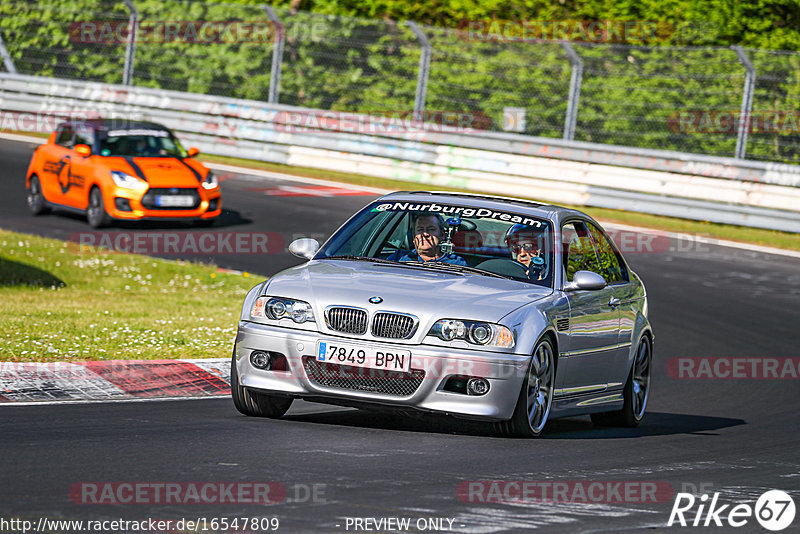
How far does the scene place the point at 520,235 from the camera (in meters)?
9.31

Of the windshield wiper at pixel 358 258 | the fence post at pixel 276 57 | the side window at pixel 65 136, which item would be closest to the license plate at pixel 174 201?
the side window at pixel 65 136

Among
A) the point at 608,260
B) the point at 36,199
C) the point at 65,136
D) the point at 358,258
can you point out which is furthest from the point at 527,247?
the point at 65,136

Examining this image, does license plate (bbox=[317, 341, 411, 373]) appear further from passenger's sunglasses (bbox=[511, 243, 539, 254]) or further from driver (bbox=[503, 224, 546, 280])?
passenger's sunglasses (bbox=[511, 243, 539, 254])

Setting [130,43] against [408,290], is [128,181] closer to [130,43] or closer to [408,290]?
[130,43]

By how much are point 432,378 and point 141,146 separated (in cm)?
1382

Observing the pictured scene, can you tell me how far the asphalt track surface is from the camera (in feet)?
20.4

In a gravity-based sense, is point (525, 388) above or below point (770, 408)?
above

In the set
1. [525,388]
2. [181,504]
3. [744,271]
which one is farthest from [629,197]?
[181,504]

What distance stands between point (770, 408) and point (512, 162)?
43.3 feet

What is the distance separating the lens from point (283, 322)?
8.29 meters

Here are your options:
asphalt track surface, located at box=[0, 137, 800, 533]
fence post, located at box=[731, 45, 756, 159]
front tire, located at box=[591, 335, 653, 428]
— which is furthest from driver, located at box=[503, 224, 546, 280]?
fence post, located at box=[731, 45, 756, 159]

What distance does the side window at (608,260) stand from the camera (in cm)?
1014

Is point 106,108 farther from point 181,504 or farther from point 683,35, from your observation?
point 181,504

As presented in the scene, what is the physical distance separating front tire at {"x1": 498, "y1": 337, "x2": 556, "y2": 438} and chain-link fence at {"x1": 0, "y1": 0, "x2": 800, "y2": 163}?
1476 centimetres
